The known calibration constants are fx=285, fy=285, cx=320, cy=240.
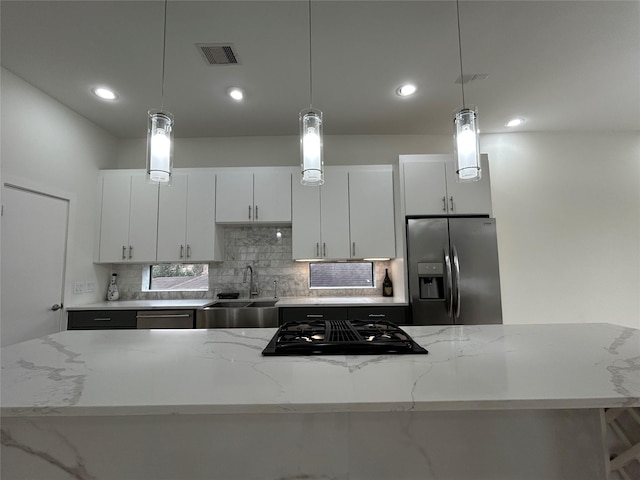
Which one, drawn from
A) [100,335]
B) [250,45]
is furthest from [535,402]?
[250,45]

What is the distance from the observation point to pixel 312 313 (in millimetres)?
2631

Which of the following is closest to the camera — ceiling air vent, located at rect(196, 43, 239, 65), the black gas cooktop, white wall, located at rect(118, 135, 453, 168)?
the black gas cooktop

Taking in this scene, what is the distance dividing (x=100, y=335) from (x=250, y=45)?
2.04 meters

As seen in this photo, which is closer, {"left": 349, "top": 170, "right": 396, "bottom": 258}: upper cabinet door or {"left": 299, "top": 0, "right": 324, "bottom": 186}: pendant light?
{"left": 299, "top": 0, "right": 324, "bottom": 186}: pendant light

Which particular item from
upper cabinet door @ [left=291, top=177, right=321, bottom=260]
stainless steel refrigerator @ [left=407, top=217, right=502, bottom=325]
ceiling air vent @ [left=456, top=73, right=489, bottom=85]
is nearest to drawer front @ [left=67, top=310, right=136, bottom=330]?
upper cabinet door @ [left=291, top=177, right=321, bottom=260]

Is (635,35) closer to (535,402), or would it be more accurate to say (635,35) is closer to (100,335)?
(535,402)

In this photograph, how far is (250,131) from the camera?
10.8 ft

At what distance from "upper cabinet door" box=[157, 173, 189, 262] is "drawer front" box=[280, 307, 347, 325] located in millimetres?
1250

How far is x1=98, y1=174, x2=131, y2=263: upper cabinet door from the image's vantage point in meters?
2.97

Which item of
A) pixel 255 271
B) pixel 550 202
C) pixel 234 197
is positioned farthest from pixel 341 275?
pixel 550 202

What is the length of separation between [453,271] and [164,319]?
104 inches

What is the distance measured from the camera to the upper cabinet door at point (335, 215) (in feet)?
9.65

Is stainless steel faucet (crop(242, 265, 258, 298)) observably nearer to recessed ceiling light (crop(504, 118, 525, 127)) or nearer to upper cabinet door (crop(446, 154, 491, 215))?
upper cabinet door (crop(446, 154, 491, 215))

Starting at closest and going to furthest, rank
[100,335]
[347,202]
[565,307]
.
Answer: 1. [100,335]
2. [347,202]
3. [565,307]
